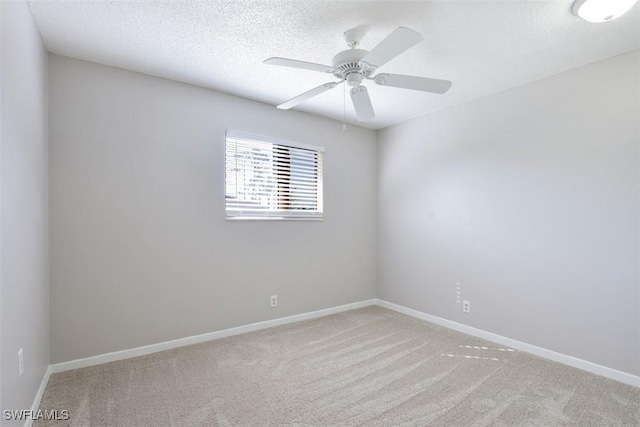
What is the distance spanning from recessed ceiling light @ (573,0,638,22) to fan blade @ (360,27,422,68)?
1.03 m

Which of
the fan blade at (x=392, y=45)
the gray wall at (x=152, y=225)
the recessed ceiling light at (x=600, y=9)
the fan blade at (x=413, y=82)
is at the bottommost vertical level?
the gray wall at (x=152, y=225)

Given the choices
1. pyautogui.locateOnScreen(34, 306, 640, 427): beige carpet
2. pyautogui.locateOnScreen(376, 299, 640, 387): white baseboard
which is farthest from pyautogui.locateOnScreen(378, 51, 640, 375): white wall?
pyautogui.locateOnScreen(34, 306, 640, 427): beige carpet

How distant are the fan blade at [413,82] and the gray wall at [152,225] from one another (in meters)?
1.71

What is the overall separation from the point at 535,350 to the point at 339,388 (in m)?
1.85

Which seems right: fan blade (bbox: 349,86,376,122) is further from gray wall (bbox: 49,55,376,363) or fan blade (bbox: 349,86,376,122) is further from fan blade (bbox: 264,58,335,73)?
gray wall (bbox: 49,55,376,363)

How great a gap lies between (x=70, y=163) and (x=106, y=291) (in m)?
1.04

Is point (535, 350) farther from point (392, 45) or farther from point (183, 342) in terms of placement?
point (183, 342)

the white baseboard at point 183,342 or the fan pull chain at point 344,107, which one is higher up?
the fan pull chain at point 344,107

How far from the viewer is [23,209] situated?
179cm

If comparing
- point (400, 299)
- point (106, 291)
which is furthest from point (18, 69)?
point (400, 299)

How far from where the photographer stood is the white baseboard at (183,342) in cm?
247

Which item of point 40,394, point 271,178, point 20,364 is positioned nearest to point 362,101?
point 271,178

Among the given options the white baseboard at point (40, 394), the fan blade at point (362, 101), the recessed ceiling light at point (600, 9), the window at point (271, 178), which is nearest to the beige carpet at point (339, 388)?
the white baseboard at point (40, 394)

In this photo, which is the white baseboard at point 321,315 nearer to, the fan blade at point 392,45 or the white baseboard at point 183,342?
the white baseboard at point 183,342
